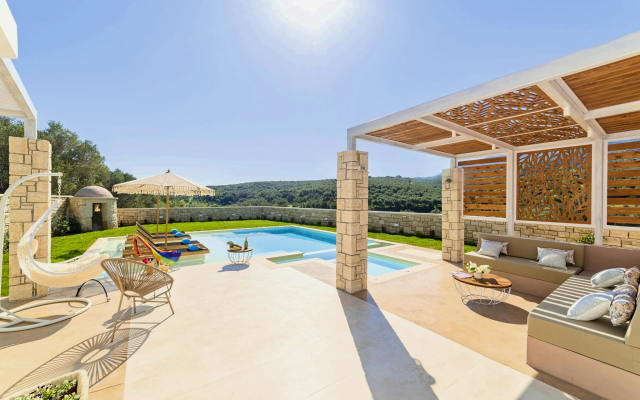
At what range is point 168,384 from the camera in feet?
8.43

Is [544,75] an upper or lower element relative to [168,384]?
upper

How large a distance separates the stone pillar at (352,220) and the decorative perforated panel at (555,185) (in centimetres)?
596

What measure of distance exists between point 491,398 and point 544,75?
3744 mm

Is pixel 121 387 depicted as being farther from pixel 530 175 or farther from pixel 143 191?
pixel 530 175

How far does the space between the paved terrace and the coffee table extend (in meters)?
0.23

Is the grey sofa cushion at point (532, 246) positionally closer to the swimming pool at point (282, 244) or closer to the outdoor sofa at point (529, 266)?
the outdoor sofa at point (529, 266)

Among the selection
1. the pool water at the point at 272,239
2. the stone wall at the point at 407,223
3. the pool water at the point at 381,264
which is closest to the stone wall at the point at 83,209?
the pool water at the point at 272,239

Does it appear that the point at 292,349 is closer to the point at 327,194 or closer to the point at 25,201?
the point at 25,201

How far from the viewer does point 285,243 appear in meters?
13.0

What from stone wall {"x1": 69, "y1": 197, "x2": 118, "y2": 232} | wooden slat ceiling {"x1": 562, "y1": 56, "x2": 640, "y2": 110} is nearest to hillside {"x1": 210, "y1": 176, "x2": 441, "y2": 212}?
wooden slat ceiling {"x1": 562, "y1": 56, "x2": 640, "y2": 110}

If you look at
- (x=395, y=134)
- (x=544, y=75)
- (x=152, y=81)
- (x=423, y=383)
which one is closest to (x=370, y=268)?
(x=395, y=134)

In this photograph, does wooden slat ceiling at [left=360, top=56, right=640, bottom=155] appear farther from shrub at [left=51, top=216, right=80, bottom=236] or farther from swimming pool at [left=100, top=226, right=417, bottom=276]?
shrub at [left=51, top=216, right=80, bottom=236]

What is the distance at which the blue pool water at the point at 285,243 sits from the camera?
8492 millimetres

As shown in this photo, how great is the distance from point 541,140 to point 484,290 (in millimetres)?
4742
